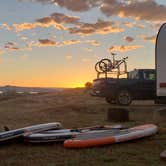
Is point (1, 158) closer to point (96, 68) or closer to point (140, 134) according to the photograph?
point (140, 134)

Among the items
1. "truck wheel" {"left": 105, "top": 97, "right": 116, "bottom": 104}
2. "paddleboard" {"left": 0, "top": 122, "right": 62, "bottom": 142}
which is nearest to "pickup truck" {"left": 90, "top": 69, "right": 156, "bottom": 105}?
"truck wheel" {"left": 105, "top": 97, "right": 116, "bottom": 104}

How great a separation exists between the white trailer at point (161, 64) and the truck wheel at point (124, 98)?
6.00 metres

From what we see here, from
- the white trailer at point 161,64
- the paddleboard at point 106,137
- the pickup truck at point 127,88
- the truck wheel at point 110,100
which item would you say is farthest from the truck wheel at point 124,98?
the paddleboard at point 106,137

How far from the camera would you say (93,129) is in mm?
10078

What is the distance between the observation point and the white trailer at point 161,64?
14.0 metres

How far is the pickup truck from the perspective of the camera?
20.2 m

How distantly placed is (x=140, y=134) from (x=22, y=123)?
16.7ft

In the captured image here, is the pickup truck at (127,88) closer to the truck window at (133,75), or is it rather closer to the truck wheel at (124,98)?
the truck wheel at (124,98)

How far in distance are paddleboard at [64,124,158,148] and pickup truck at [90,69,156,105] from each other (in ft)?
34.5

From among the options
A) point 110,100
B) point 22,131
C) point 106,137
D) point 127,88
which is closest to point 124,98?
point 127,88

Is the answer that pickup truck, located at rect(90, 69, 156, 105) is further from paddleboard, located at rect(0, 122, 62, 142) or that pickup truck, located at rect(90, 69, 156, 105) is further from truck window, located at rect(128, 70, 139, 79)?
paddleboard, located at rect(0, 122, 62, 142)

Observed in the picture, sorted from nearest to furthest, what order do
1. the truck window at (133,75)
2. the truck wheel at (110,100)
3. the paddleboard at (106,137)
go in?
the paddleboard at (106,137)
the truck window at (133,75)
the truck wheel at (110,100)

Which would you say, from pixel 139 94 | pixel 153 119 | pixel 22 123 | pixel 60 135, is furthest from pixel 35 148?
pixel 139 94

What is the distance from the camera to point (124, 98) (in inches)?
800
